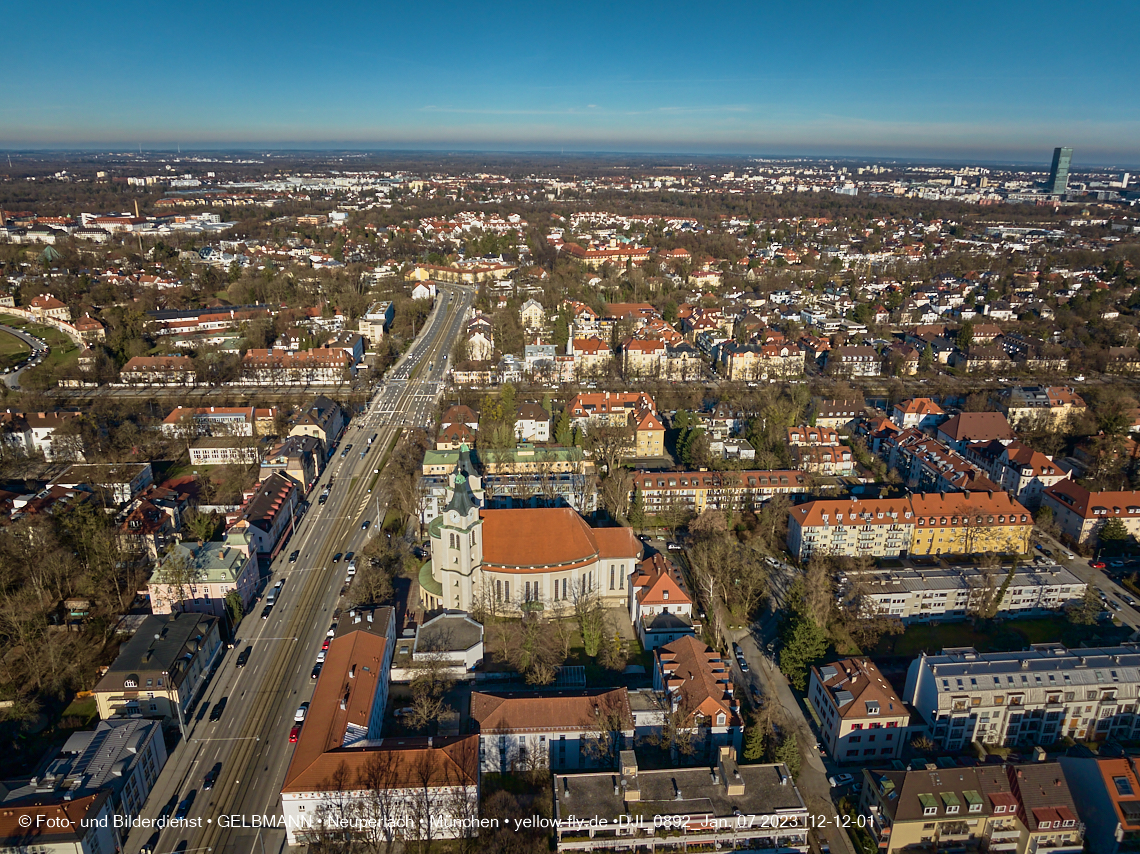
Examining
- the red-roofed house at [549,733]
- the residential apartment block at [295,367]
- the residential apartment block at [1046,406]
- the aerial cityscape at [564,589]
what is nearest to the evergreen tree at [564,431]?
the aerial cityscape at [564,589]

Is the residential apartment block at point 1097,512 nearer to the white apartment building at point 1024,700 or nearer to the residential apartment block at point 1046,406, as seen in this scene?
the white apartment building at point 1024,700

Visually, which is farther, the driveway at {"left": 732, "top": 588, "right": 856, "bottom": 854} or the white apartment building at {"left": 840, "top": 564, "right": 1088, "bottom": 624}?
the white apartment building at {"left": 840, "top": 564, "right": 1088, "bottom": 624}

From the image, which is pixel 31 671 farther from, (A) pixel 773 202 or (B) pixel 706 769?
(A) pixel 773 202

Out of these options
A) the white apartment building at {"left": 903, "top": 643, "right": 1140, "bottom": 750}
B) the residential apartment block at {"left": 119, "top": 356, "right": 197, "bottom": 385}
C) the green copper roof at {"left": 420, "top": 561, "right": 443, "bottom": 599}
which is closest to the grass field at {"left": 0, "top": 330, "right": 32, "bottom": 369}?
the residential apartment block at {"left": 119, "top": 356, "right": 197, "bottom": 385}

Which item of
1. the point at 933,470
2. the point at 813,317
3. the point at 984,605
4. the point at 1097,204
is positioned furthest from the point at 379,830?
the point at 1097,204

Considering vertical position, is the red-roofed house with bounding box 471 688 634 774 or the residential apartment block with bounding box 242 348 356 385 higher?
the residential apartment block with bounding box 242 348 356 385

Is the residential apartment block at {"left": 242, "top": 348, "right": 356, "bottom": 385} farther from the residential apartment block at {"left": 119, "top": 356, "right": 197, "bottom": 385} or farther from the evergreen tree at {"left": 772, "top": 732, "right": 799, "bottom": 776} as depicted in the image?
the evergreen tree at {"left": 772, "top": 732, "right": 799, "bottom": 776}

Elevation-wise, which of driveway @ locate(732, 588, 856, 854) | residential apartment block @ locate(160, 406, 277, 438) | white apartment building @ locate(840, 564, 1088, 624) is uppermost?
residential apartment block @ locate(160, 406, 277, 438)
